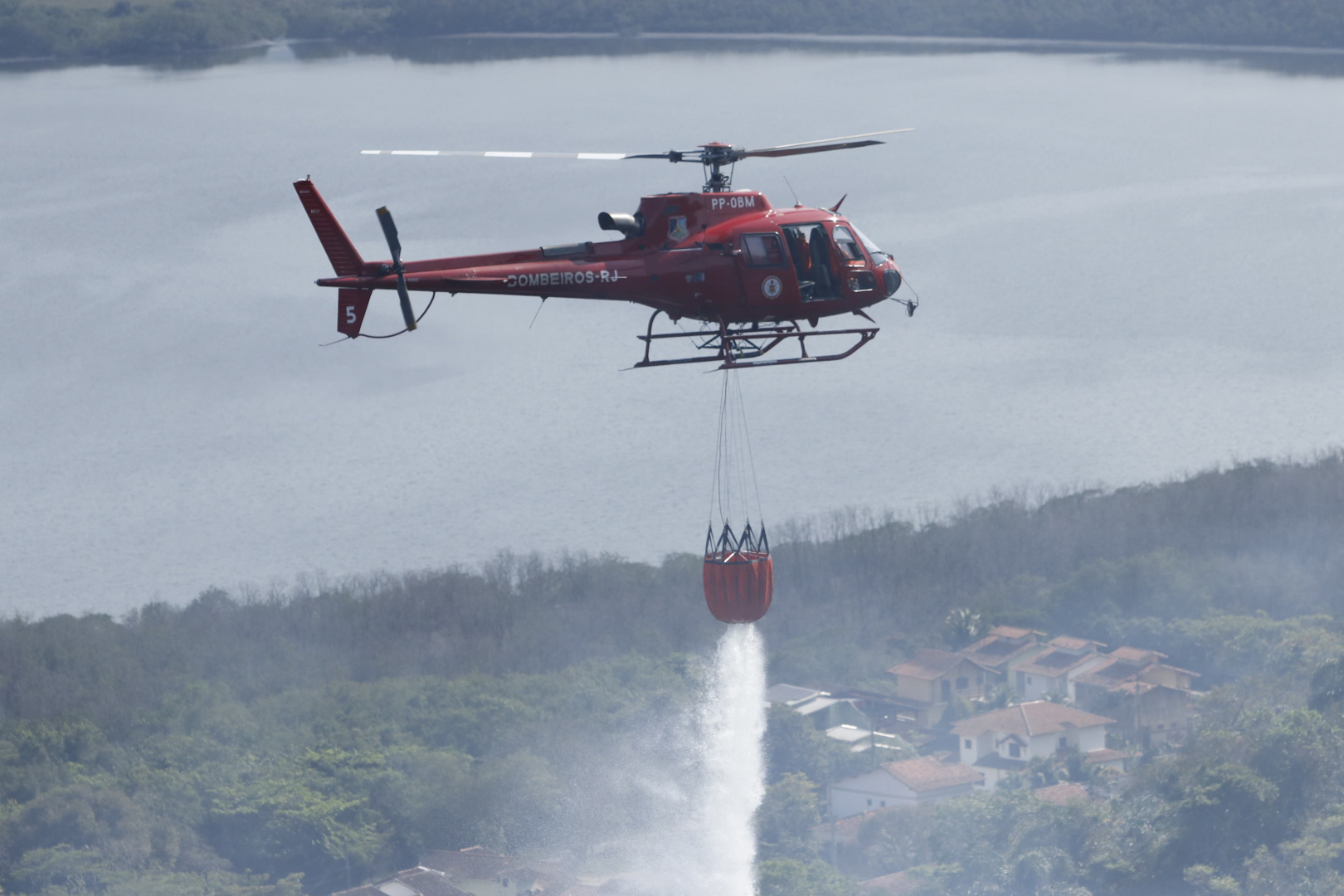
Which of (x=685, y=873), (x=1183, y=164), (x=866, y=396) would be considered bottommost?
(x=685, y=873)

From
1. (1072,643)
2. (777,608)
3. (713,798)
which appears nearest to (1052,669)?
(1072,643)

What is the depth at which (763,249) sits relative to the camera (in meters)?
16.5

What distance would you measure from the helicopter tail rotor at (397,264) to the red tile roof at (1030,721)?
1278 inches

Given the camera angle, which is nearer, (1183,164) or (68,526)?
(68,526)

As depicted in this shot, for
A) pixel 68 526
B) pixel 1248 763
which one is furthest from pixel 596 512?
pixel 1248 763

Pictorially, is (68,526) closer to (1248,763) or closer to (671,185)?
(671,185)

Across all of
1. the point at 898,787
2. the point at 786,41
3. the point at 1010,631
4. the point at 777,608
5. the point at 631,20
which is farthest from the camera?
the point at 786,41

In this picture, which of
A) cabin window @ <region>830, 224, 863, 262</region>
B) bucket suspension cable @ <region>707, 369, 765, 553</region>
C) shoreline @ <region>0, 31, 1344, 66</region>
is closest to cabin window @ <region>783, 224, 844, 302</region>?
cabin window @ <region>830, 224, 863, 262</region>

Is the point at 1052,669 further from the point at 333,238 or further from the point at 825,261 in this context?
the point at 333,238

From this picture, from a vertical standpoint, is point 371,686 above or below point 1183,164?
below

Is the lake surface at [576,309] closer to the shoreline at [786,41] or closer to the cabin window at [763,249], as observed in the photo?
the shoreline at [786,41]

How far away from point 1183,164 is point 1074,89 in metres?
12.6

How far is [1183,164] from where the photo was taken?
102125mm

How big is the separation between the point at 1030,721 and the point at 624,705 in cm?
1117
